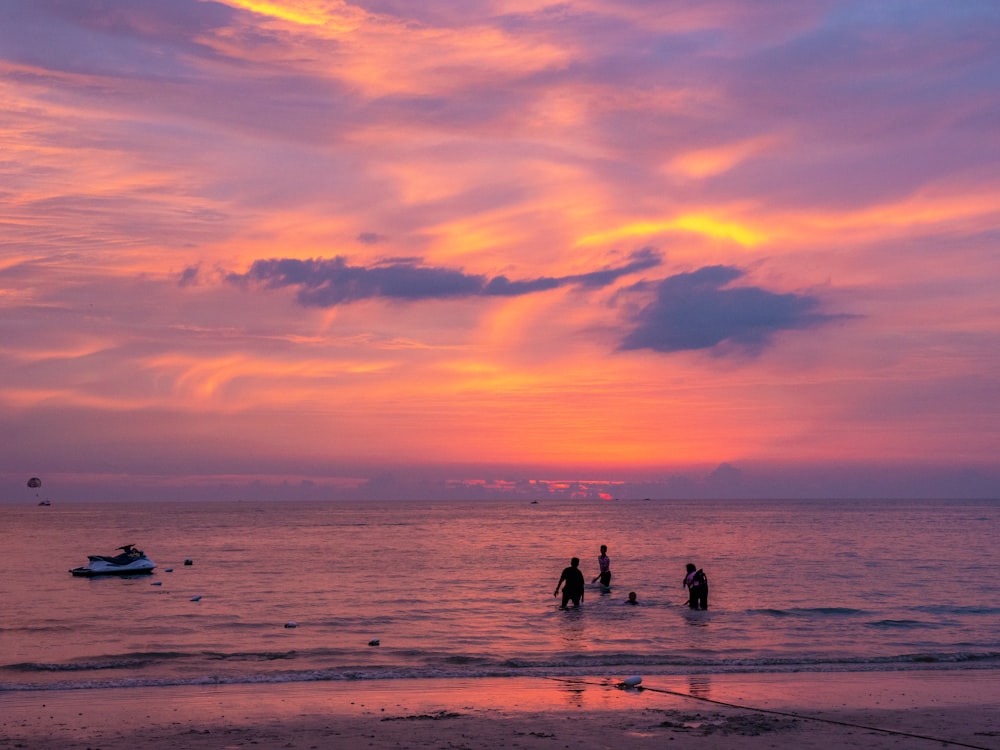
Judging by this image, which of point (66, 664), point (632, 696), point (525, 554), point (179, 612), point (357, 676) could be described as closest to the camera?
point (632, 696)

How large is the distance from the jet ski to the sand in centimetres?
4134

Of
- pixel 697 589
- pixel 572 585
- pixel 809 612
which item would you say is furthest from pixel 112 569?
pixel 809 612

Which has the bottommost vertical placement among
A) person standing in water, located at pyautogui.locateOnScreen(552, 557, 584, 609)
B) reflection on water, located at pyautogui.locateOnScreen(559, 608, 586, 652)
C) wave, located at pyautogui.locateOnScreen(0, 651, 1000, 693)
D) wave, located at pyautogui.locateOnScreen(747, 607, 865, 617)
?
wave, located at pyautogui.locateOnScreen(747, 607, 865, 617)

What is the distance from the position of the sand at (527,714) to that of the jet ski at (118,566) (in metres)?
41.3

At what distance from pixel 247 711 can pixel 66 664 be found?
1033 centimetres

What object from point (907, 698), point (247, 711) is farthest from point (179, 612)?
point (907, 698)

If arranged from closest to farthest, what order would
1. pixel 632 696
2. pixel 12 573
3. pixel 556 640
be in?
pixel 632 696 < pixel 556 640 < pixel 12 573

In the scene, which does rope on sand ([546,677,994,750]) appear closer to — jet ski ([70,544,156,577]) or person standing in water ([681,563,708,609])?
person standing in water ([681,563,708,609])

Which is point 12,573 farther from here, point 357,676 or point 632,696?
point 632,696

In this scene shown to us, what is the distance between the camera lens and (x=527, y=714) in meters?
19.4

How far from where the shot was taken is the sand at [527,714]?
667 inches

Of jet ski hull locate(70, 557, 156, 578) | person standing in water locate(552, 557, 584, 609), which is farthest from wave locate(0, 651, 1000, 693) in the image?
jet ski hull locate(70, 557, 156, 578)

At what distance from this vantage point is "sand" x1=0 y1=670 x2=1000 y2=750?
16938mm

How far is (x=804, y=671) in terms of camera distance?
84.9ft
